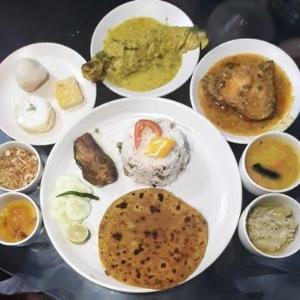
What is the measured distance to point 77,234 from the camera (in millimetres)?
2350

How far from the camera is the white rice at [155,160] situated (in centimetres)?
242

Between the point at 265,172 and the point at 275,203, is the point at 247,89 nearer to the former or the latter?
the point at 265,172

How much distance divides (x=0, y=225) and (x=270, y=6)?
169cm

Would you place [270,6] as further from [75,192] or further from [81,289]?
[81,289]

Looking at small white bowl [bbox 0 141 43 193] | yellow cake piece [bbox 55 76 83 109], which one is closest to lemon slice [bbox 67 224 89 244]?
small white bowl [bbox 0 141 43 193]

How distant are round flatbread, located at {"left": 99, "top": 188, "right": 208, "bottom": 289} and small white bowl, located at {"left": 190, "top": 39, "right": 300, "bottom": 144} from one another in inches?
17.3

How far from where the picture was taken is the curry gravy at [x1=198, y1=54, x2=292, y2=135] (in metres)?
2.59

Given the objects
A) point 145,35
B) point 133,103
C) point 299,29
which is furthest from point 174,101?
point 299,29

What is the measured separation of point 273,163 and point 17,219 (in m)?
1.12

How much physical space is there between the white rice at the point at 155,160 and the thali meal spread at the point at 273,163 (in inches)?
11.7

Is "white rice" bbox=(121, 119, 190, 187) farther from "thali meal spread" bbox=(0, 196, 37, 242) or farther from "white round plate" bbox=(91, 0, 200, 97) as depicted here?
"thali meal spread" bbox=(0, 196, 37, 242)

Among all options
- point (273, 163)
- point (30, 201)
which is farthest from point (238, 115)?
point (30, 201)

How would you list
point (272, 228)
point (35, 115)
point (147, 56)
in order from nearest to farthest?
point (272, 228)
point (35, 115)
point (147, 56)

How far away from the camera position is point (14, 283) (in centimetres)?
242
